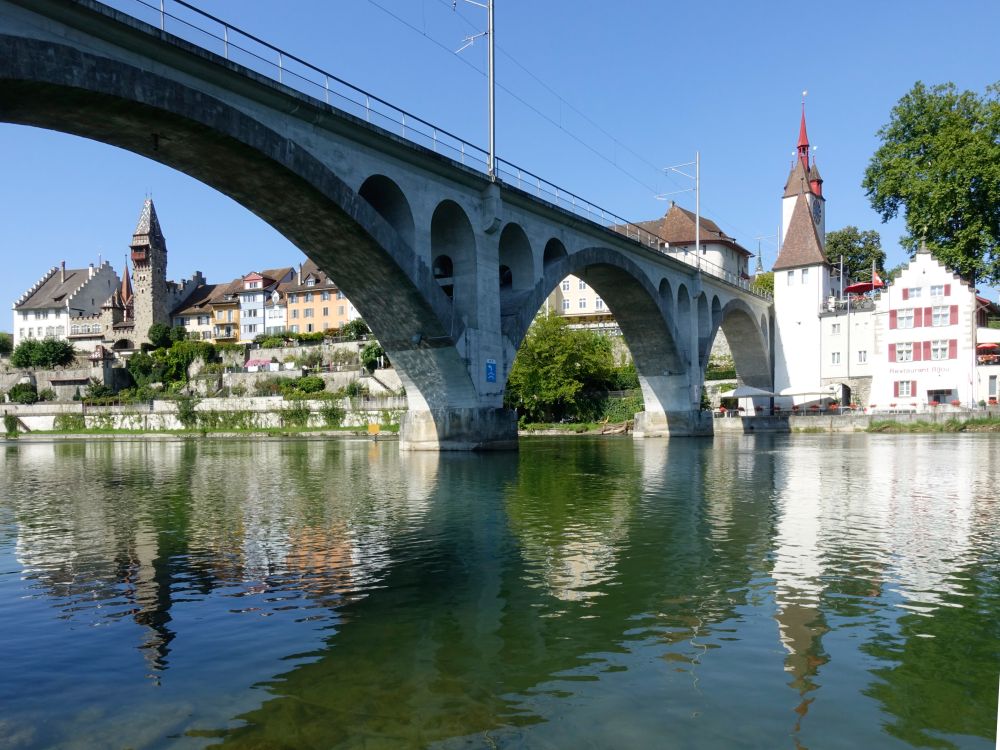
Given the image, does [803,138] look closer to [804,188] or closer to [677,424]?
[804,188]

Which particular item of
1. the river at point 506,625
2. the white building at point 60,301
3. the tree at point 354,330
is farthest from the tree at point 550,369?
the white building at point 60,301

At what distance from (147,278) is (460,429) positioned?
89900 mm

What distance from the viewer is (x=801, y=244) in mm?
75500

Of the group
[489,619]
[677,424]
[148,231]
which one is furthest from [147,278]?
[489,619]

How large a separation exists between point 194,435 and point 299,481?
175ft

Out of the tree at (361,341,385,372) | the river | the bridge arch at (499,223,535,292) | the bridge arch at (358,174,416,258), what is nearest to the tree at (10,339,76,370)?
the tree at (361,341,385,372)

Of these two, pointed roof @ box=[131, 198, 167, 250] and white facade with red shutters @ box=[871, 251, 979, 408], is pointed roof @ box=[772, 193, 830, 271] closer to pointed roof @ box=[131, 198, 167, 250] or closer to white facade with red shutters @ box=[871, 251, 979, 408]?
white facade with red shutters @ box=[871, 251, 979, 408]

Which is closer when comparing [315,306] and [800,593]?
[800,593]

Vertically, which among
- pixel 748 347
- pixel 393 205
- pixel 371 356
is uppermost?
pixel 393 205

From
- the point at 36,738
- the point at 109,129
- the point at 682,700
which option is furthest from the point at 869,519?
the point at 109,129

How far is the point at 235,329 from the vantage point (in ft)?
381

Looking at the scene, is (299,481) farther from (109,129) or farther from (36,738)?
(36,738)

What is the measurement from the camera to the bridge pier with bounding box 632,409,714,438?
58594 millimetres

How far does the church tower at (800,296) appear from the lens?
72.7m
